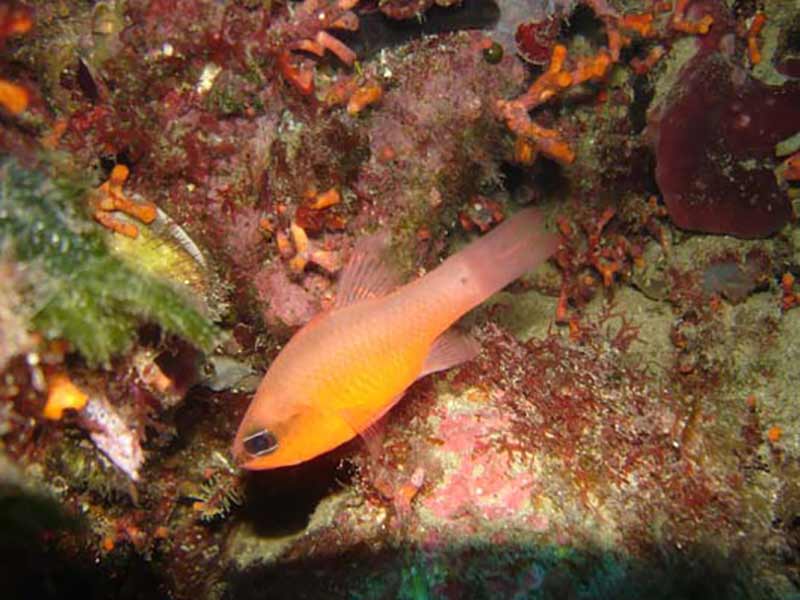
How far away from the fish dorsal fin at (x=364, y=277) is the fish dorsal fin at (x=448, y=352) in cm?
44

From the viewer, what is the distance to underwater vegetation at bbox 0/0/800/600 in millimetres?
2859

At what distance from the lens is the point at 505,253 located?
3.10 m

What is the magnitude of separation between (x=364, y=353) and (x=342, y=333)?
16cm

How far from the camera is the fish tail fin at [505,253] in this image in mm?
3037

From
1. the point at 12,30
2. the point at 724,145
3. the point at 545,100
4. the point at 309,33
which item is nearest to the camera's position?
the point at 12,30

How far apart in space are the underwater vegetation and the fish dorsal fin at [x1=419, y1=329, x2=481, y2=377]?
0.32 metres

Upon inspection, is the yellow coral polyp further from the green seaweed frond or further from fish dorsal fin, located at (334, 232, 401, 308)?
fish dorsal fin, located at (334, 232, 401, 308)

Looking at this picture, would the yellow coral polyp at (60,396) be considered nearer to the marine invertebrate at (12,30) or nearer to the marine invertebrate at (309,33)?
the marine invertebrate at (12,30)

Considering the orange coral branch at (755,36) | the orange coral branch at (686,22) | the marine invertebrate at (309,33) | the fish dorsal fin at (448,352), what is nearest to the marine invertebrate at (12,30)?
the marine invertebrate at (309,33)

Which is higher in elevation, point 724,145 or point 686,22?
point 686,22

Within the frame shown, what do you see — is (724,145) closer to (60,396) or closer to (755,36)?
(755,36)

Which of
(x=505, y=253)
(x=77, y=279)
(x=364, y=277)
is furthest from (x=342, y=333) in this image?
(x=77, y=279)

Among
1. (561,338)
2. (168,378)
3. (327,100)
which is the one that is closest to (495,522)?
(561,338)

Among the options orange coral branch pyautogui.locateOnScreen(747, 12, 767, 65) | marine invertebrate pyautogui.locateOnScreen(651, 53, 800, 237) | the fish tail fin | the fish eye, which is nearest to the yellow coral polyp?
the fish eye
